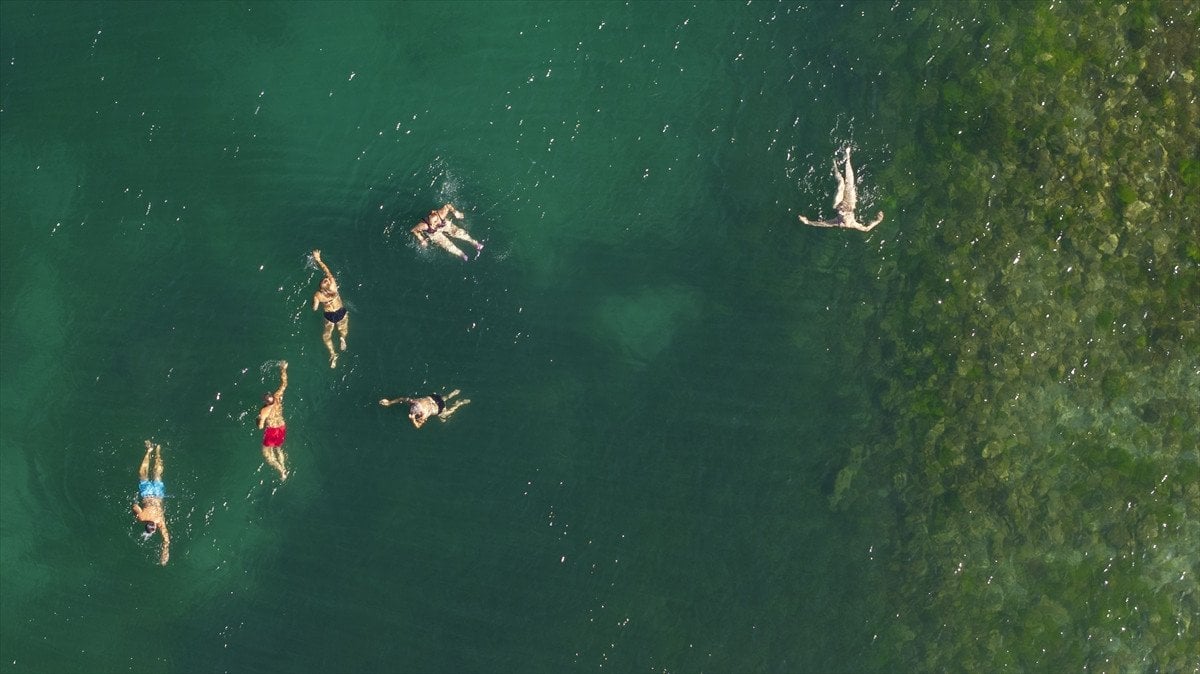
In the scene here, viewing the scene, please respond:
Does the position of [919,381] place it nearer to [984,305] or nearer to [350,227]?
[984,305]

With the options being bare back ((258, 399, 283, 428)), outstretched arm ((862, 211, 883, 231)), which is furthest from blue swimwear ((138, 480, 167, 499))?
outstretched arm ((862, 211, 883, 231))

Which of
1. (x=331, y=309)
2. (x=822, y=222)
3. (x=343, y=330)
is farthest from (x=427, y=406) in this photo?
(x=822, y=222)

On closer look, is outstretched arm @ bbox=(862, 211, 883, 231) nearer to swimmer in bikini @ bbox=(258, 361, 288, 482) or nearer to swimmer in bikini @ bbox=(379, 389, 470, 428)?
swimmer in bikini @ bbox=(379, 389, 470, 428)

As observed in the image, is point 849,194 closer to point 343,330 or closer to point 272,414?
point 343,330

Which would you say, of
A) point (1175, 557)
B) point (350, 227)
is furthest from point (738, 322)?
point (1175, 557)

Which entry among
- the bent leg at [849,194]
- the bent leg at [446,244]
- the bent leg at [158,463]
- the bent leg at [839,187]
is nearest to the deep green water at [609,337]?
the bent leg at [158,463]

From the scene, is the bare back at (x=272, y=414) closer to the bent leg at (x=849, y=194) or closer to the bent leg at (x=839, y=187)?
the bent leg at (x=839, y=187)
